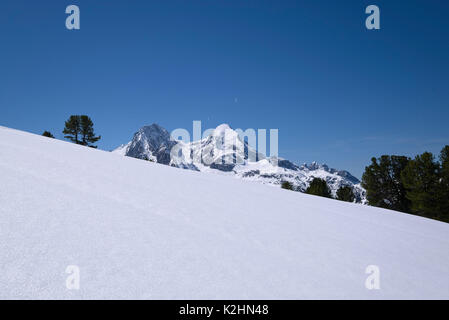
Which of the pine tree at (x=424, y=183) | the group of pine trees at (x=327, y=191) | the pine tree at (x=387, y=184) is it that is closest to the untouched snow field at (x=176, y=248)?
the pine tree at (x=424, y=183)

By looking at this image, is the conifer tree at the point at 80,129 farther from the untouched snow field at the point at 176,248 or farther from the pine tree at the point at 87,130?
the untouched snow field at the point at 176,248

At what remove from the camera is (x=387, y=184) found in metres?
21.3

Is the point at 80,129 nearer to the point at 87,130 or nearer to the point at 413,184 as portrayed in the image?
the point at 87,130

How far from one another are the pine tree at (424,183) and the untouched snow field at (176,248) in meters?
17.9

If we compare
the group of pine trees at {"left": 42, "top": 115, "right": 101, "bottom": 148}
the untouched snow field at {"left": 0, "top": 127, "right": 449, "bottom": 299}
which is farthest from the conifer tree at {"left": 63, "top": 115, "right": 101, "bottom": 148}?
the untouched snow field at {"left": 0, "top": 127, "right": 449, "bottom": 299}

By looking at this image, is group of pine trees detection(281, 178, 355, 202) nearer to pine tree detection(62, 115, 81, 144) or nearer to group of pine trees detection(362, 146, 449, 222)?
group of pine trees detection(362, 146, 449, 222)

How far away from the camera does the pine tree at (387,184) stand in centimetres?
2098

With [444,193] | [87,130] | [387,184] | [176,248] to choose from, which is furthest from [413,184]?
[87,130]

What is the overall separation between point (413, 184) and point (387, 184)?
3301mm

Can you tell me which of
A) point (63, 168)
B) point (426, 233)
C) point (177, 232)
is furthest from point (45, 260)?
point (426, 233)

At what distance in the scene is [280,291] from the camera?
1741 mm

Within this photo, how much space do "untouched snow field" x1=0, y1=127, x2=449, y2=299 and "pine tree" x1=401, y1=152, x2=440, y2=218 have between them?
17912 millimetres
